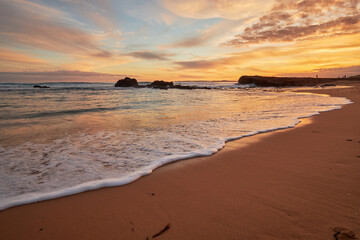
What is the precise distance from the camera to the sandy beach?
175cm

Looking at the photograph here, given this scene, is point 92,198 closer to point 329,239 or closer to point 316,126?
point 329,239

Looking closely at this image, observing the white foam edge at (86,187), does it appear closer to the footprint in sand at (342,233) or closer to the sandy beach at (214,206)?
the sandy beach at (214,206)

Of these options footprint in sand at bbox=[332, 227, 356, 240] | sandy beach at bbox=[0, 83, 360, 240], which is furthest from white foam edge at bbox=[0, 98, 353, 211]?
footprint in sand at bbox=[332, 227, 356, 240]

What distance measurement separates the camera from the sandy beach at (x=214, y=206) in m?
1.75

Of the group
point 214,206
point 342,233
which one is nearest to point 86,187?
point 214,206

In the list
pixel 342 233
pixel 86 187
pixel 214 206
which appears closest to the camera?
pixel 342 233

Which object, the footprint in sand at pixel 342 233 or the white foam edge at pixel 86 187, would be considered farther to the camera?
the white foam edge at pixel 86 187

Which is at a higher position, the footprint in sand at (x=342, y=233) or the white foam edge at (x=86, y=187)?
the footprint in sand at (x=342, y=233)

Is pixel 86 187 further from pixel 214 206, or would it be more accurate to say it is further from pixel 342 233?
pixel 342 233

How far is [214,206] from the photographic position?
6.90 feet

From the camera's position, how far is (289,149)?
408 cm

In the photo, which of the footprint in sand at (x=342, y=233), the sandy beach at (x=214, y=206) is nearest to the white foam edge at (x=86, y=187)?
the sandy beach at (x=214, y=206)

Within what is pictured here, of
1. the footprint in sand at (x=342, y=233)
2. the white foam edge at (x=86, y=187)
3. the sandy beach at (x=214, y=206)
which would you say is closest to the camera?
the footprint in sand at (x=342, y=233)

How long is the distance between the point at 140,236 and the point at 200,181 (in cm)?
121
